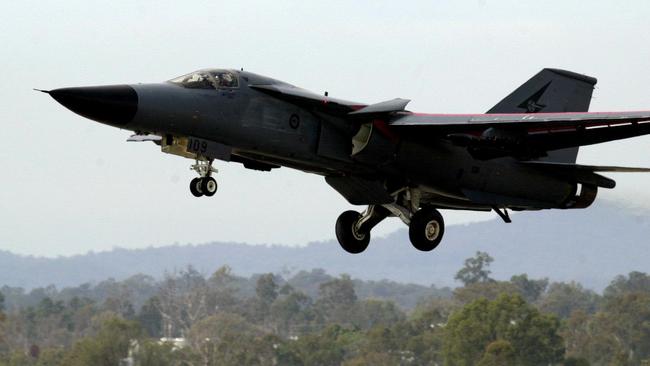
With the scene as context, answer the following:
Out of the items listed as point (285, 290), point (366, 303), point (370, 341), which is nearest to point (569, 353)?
point (370, 341)

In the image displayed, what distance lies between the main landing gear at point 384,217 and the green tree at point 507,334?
6648 cm

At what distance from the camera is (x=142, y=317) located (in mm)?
147500

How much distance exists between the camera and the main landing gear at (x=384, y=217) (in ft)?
85.9

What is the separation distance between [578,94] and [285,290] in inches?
5780

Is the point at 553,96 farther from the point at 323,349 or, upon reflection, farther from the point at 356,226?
the point at 323,349

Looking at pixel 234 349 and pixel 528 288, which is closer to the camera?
pixel 234 349

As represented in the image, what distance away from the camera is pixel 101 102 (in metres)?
22.8

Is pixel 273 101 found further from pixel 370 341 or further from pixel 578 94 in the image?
pixel 370 341

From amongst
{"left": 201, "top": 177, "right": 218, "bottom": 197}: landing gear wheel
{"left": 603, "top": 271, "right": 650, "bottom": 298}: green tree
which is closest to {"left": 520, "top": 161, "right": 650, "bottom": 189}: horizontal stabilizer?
{"left": 201, "top": 177, "right": 218, "bottom": 197}: landing gear wheel

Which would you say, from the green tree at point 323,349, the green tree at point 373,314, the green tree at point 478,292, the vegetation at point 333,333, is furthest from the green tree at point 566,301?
the green tree at point 323,349

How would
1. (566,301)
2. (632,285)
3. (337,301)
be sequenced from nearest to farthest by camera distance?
1. (632,285)
2. (337,301)
3. (566,301)

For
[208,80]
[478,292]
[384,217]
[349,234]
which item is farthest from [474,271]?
[208,80]

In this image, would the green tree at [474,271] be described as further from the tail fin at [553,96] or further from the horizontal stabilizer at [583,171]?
the horizontal stabilizer at [583,171]

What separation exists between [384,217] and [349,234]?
869 millimetres
